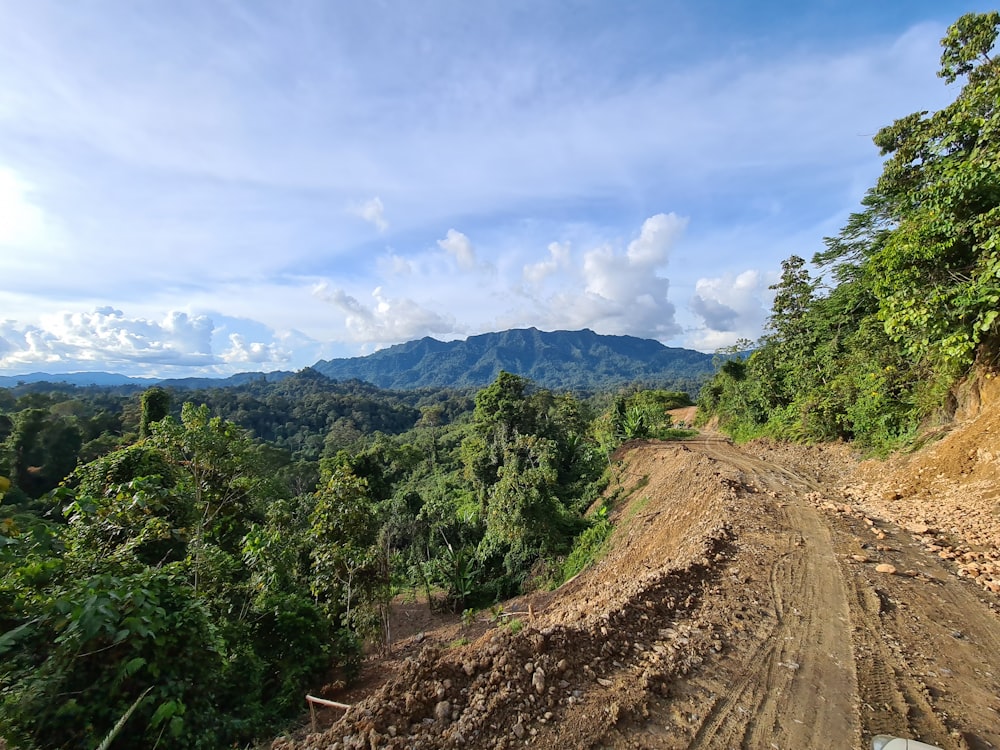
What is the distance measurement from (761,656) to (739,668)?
33 cm

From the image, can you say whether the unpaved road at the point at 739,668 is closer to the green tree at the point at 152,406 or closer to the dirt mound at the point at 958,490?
the dirt mound at the point at 958,490

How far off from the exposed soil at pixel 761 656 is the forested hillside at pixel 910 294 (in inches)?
103

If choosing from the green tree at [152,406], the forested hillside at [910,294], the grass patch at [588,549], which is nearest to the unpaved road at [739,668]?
the forested hillside at [910,294]

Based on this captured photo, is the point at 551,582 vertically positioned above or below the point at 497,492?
below

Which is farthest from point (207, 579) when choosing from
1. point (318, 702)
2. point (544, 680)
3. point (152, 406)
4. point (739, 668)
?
point (152, 406)

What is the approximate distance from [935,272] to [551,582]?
1210 cm

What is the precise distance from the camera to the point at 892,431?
37.8ft

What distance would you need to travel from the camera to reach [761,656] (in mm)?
3947

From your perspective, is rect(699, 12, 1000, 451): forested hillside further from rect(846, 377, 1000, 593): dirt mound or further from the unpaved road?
the unpaved road

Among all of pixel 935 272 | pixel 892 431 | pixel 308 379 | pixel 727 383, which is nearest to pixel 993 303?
pixel 935 272

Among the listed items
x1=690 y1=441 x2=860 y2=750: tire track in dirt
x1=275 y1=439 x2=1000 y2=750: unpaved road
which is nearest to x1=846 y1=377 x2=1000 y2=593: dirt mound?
x1=275 y1=439 x2=1000 y2=750: unpaved road

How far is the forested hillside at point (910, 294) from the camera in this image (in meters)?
7.58

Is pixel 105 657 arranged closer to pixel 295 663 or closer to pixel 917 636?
pixel 295 663

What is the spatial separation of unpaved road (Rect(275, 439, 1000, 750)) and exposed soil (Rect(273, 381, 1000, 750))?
15 millimetres
